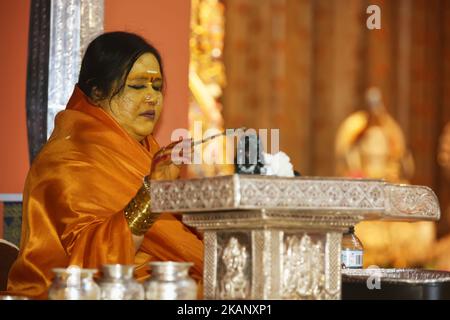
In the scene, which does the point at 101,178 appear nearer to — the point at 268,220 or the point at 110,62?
the point at 110,62

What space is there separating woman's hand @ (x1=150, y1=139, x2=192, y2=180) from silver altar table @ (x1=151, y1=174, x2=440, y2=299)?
12 centimetres

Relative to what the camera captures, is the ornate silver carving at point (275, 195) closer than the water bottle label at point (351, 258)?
Yes

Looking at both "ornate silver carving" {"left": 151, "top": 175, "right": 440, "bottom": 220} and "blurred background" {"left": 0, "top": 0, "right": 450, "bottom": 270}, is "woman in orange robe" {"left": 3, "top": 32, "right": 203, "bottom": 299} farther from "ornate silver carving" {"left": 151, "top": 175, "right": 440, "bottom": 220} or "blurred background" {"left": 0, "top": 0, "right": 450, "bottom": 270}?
"blurred background" {"left": 0, "top": 0, "right": 450, "bottom": 270}

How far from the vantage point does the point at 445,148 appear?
650 centimetres

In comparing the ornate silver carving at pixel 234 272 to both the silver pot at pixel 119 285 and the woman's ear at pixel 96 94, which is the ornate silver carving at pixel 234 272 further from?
the woman's ear at pixel 96 94

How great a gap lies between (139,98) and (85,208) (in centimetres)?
43

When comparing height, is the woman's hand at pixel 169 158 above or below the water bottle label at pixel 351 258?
above

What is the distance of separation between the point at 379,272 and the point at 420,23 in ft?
14.0

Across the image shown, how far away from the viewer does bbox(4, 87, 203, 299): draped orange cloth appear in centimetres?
222

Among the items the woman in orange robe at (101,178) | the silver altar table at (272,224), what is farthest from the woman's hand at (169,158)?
the silver altar table at (272,224)

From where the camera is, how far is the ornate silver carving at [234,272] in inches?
73.7

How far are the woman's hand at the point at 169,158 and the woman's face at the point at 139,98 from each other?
58 cm

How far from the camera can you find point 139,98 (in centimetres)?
265

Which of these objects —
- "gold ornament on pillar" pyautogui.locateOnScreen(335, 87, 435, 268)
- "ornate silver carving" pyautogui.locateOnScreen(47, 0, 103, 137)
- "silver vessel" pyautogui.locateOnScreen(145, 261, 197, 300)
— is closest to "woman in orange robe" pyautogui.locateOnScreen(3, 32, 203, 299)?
"silver vessel" pyautogui.locateOnScreen(145, 261, 197, 300)
